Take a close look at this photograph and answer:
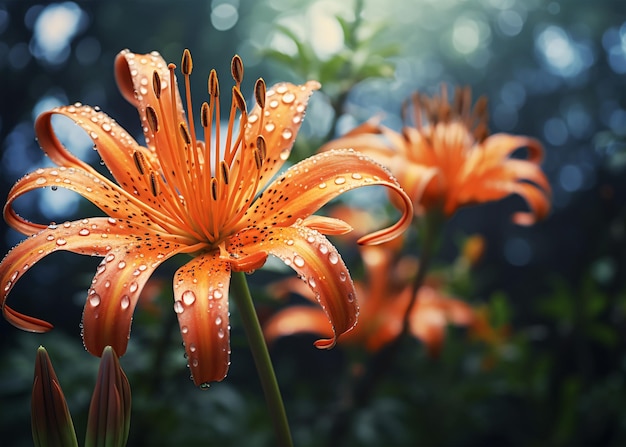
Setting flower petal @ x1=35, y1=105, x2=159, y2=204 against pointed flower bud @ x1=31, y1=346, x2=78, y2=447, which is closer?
pointed flower bud @ x1=31, y1=346, x2=78, y2=447

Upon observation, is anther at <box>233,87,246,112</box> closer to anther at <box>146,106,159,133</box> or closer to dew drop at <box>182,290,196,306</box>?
anther at <box>146,106,159,133</box>

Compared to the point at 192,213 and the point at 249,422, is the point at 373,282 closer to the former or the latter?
the point at 249,422

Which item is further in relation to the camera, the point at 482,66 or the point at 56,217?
the point at 482,66

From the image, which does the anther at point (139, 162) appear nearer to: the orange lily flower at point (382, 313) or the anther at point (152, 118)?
the anther at point (152, 118)

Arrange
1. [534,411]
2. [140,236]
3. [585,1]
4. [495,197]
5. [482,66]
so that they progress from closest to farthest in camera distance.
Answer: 1. [140,236]
2. [495,197]
3. [534,411]
4. [585,1]
5. [482,66]

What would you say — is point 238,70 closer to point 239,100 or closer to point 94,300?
point 239,100

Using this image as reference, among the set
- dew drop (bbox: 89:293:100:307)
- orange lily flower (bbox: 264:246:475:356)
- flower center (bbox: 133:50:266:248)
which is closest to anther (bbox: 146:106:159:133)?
flower center (bbox: 133:50:266:248)

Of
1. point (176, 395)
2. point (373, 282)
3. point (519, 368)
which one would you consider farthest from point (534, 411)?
point (176, 395)
